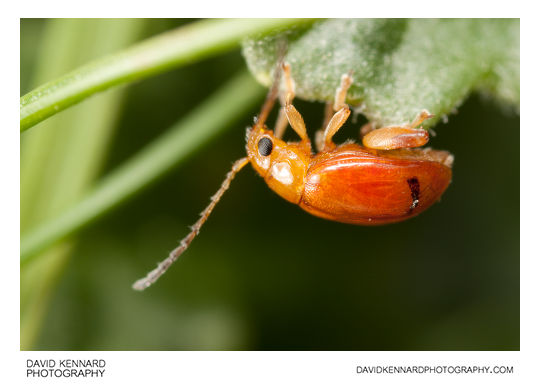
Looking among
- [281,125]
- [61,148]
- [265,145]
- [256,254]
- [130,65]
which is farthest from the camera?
[256,254]

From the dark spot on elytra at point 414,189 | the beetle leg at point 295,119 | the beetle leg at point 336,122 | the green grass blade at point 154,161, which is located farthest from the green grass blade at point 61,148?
the dark spot on elytra at point 414,189

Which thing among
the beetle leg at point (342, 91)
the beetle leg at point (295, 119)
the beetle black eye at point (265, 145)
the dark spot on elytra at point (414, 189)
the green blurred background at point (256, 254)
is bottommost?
the green blurred background at point (256, 254)

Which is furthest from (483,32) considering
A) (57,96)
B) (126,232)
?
(126,232)

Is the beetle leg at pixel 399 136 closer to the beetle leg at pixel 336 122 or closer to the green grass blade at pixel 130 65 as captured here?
the beetle leg at pixel 336 122

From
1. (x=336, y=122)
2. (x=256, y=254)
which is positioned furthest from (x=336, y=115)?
(x=256, y=254)

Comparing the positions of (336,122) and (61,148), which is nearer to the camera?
(336,122)

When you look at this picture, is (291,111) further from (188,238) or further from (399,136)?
(188,238)
